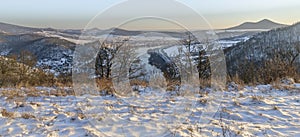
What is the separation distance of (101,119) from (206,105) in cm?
303

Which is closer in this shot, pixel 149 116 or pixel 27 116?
pixel 27 116

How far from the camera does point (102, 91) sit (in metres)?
10.6

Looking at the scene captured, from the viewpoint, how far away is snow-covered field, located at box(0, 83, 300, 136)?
6186 millimetres

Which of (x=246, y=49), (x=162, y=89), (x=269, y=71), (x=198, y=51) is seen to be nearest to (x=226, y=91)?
(x=162, y=89)

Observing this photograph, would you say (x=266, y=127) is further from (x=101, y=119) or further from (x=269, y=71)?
(x=269, y=71)

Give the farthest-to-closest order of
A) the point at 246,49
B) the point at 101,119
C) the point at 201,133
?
1. the point at 246,49
2. the point at 101,119
3. the point at 201,133

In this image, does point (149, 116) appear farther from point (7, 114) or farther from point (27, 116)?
point (7, 114)

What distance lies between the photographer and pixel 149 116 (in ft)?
24.0

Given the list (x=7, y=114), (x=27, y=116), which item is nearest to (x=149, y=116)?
(x=27, y=116)

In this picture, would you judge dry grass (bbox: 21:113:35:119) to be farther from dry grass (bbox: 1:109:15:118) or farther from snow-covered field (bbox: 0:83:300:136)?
dry grass (bbox: 1:109:15:118)

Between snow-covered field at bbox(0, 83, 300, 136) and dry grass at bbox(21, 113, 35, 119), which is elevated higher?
dry grass at bbox(21, 113, 35, 119)

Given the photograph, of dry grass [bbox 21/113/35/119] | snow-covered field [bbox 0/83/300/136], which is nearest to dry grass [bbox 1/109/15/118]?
snow-covered field [bbox 0/83/300/136]

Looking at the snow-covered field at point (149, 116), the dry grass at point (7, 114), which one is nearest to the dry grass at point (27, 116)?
the snow-covered field at point (149, 116)

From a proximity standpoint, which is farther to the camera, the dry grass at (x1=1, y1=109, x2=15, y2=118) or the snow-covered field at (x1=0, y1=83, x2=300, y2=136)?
the dry grass at (x1=1, y1=109, x2=15, y2=118)
